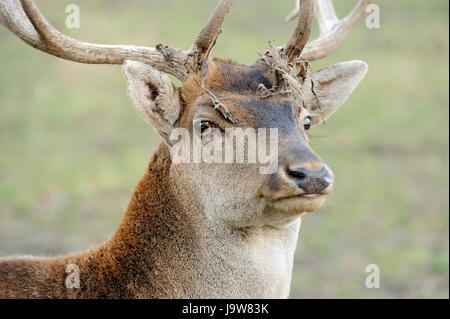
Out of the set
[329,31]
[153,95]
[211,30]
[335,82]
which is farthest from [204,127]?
[329,31]

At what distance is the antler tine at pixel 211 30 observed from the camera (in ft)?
16.3

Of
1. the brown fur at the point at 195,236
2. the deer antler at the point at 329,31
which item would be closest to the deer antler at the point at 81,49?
the brown fur at the point at 195,236

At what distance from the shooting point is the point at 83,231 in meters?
11.0

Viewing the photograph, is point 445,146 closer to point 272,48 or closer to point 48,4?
point 272,48

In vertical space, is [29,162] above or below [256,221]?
above

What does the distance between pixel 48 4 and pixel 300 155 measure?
2289cm

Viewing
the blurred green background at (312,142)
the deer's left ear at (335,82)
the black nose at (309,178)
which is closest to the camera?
the black nose at (309,178)

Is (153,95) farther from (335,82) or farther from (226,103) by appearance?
(335,82)

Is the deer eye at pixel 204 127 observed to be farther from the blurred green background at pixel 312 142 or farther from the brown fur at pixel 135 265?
the blurred green background at pixel 312 142

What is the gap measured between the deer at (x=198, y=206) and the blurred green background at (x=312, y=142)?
2.42ft

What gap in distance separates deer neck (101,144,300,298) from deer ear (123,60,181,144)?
1.70 ft

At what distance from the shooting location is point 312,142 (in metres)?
5.64

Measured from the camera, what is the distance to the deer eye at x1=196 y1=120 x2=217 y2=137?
4.97 m
